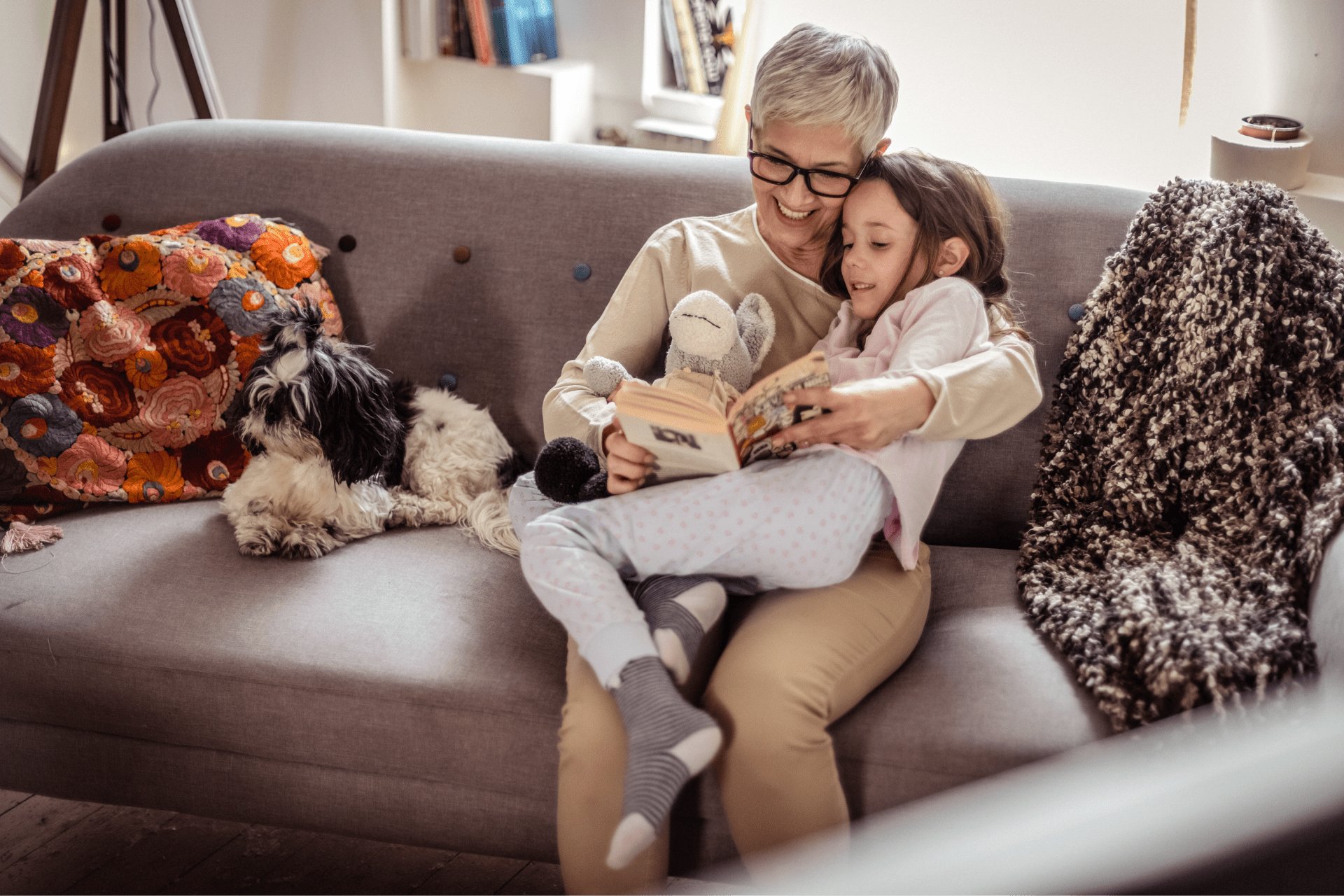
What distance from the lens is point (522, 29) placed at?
290 centimetres

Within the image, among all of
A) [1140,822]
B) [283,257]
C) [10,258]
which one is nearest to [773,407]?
[1140,822]

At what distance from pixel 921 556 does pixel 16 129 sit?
11.5ft

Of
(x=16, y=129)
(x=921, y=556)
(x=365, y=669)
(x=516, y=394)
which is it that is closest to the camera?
(x=365, y=669)

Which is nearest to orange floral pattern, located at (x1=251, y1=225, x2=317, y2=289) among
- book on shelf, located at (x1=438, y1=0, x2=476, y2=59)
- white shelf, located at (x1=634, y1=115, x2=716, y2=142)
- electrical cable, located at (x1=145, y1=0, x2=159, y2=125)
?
white shelf, located at (x1=634, y1=115, x2=716, y2=142)

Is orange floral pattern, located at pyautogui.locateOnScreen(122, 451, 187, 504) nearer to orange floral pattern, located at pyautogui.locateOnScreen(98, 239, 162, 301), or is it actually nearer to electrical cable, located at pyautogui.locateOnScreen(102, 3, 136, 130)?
orange floral pattern, located at pyautogui.locateOnScreen(98, 239, 162, 301)

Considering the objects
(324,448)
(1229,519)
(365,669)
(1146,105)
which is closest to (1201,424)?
(1229,519)

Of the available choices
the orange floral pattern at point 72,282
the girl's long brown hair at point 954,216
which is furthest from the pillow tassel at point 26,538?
the girl's long brown hair at point 954,216

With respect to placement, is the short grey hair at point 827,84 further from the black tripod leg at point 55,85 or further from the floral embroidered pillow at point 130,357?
the black tripod leg at point 55,85

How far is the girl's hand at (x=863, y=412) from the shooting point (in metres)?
1.12

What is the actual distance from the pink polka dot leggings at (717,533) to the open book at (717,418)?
4cm

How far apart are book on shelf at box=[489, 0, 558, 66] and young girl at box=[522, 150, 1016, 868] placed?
188cm

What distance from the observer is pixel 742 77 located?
2635 millimetres

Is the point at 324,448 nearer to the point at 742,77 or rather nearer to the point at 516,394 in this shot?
the point at 516,394

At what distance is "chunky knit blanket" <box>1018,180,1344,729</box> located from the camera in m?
1.14
